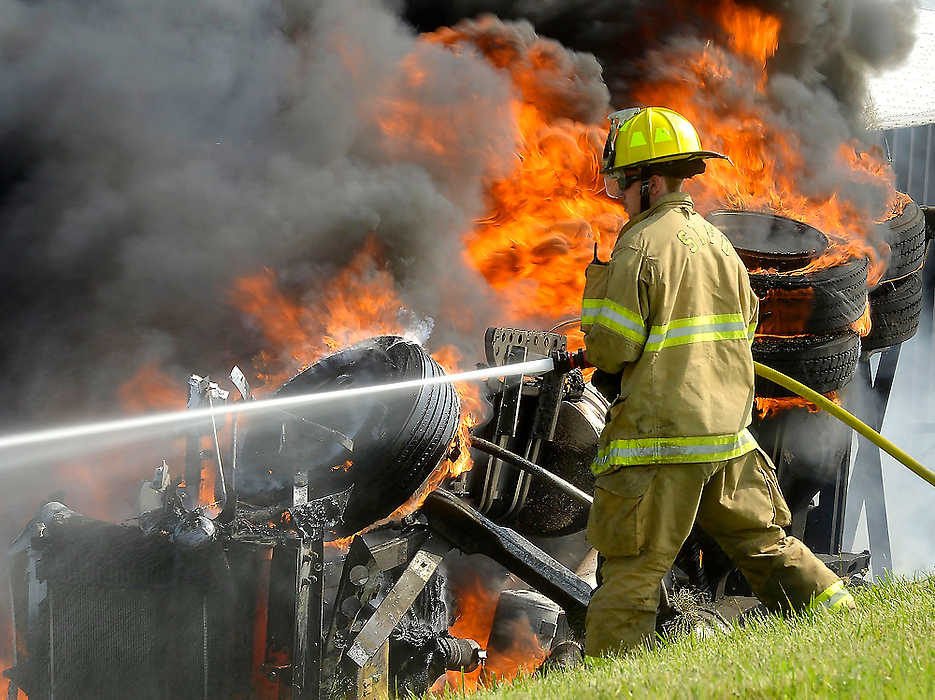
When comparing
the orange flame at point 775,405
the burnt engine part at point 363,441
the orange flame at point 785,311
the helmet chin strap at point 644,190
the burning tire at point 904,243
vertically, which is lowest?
the orange flame at point 775,405

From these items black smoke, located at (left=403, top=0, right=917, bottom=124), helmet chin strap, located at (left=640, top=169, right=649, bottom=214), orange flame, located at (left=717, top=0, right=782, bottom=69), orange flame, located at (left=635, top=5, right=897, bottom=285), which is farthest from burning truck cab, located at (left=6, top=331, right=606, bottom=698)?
orange flame, located at (left=717, top=0, right=782, bottom=69)

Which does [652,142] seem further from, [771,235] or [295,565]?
[771,235]

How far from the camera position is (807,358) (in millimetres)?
5781

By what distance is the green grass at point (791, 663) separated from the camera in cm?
207

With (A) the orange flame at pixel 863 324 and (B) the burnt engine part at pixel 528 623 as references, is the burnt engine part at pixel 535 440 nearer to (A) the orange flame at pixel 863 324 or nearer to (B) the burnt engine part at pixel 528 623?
(B) the burnt engine part at pixel 528 623

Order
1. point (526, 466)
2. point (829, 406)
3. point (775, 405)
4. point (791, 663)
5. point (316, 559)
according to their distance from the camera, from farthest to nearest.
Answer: point (775, 405) < point (526, 466) < point (829, 406) < point (316, 559) < point (791, 663)

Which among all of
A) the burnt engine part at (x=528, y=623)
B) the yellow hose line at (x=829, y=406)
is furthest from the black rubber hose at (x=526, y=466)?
the yellow hose line at (x=829, y=406)

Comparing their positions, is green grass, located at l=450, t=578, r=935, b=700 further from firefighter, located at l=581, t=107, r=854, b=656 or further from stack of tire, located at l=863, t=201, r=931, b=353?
stack of tire, located at l=863, t=201, r=931, b=353

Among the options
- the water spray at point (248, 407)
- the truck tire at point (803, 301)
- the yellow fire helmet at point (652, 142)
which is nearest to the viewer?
the yellow fire helmet at point (652, 142)

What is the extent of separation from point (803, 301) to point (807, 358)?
0.36 metres

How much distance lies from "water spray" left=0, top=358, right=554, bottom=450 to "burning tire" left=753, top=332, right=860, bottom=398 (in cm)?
189

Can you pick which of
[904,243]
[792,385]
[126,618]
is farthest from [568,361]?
[904,243]

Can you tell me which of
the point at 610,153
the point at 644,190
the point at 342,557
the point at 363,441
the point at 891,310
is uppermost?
the point at 610,153

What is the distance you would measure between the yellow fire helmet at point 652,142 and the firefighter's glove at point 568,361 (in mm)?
820
